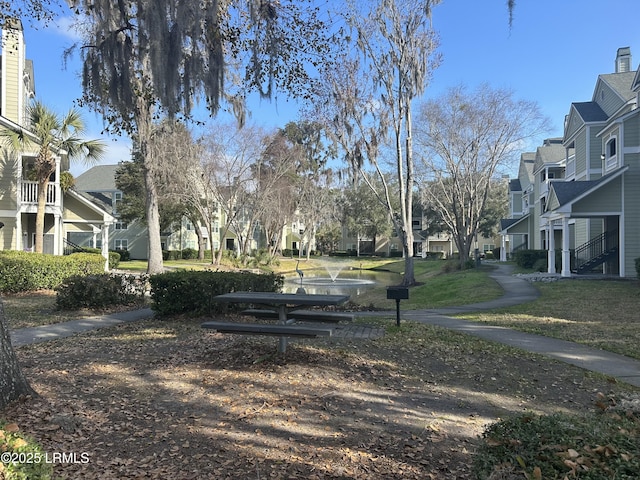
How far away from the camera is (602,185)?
1916 centimetres

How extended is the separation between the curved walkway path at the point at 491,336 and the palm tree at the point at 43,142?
41.3 feet

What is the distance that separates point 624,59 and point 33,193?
3283 cm

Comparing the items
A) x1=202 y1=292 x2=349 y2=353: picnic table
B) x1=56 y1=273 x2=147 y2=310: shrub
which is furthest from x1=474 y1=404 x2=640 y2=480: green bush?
x1=56 y1=273 x2=147 y2=310: shrub

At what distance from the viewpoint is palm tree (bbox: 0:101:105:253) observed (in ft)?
65.4

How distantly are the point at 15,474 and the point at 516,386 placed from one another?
4747mm

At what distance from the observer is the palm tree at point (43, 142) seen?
65.4 ft

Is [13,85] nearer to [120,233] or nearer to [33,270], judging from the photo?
[33,270]

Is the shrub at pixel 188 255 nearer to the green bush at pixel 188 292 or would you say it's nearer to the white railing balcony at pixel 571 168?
the white railing balcony at pixel 571 168

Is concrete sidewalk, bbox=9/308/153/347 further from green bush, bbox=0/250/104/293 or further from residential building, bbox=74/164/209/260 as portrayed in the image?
residential building, bbox=74/164/209/260

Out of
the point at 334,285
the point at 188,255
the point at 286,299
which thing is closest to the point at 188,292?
the point at 286,299

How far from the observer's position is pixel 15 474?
229 cm

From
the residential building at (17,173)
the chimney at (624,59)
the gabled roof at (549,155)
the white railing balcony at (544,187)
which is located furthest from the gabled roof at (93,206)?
the chimney at (624,59)

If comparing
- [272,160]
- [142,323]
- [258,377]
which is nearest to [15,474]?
[258,377]

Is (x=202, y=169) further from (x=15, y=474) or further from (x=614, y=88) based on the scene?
(x=15, y=474)
